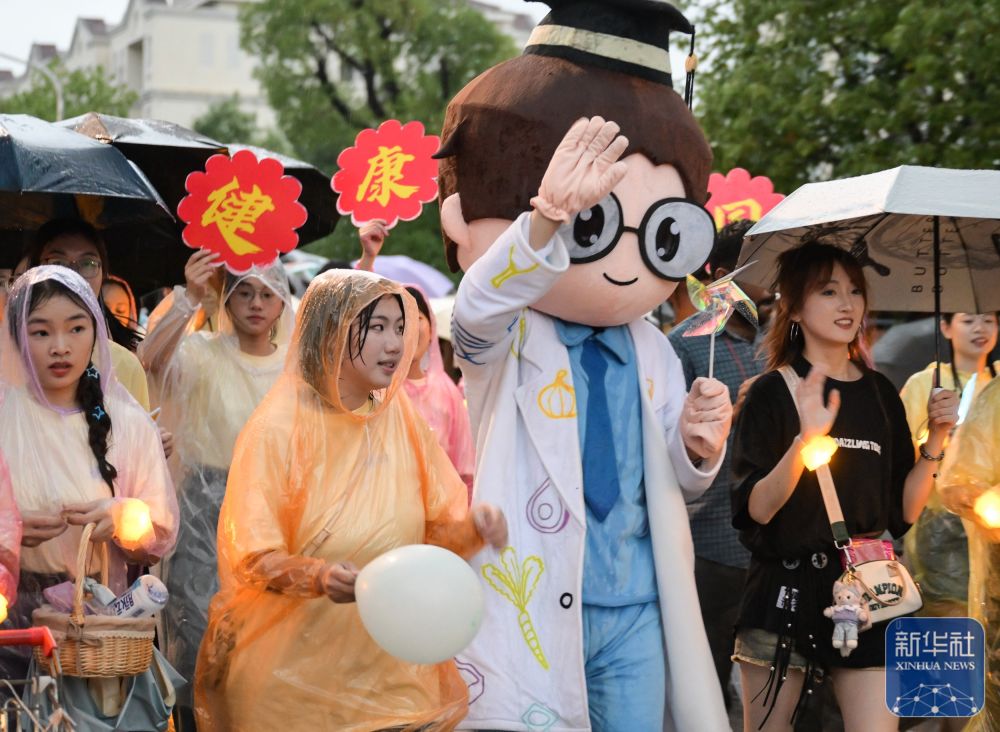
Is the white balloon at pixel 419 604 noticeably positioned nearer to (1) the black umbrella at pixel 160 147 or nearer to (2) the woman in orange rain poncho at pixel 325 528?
(2) the woman in orange rain poncho at pixel 325 528

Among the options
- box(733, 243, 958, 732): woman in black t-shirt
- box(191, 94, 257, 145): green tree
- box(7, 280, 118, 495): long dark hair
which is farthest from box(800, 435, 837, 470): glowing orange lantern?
box(191, 94, 257, 145): green tree

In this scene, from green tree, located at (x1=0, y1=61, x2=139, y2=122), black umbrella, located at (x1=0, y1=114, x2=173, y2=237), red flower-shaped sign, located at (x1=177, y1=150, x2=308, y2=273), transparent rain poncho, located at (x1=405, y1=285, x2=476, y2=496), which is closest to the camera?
black umbrella, located at (x1=0, y1=114, x2=173, y2=237)

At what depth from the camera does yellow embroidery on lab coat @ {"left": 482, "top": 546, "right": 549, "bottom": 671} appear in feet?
14.2

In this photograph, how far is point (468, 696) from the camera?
432cm

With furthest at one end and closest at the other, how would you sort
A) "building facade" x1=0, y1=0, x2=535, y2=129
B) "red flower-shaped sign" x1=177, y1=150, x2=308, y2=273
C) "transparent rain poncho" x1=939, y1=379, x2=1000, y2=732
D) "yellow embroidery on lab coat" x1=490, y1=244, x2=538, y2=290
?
"building facade" x1=0, y1=0, x2=535, y2=129, "red flower-shaped sign" x1=177, y1=150, x2=308, y2=273, "transparent rain poncho" x1=939, y1=379, x2=1000, y2=732, "yellow embroidery on lab coat" x1=490, y1=244, x2=538, y2=290

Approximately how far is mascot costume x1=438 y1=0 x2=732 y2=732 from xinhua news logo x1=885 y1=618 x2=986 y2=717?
67 centimetres

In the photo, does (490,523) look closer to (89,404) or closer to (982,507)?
(89,404)

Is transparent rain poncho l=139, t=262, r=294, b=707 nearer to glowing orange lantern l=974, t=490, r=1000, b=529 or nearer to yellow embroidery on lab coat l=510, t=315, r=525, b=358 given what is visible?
yellow embroidery on lab coat l=510, t=315, r=525, b=358

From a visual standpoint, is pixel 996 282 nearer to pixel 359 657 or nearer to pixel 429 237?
pixel 359 657

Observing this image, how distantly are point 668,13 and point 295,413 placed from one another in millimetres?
1586

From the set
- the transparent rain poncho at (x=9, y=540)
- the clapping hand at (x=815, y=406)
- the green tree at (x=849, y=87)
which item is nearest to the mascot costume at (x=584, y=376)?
the clapping hand at (x=815, y=406)

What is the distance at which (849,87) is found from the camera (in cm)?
1491

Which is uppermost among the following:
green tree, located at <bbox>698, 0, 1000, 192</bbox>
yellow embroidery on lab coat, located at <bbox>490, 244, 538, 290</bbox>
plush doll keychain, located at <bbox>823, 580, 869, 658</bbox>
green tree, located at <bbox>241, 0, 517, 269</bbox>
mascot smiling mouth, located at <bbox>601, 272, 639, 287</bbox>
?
green tree, located at <bbox>241, 0, 517, 269</bbox>

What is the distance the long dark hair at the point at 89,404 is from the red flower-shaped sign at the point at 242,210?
1362 mm
